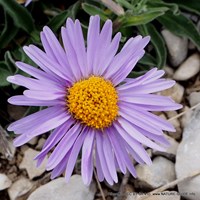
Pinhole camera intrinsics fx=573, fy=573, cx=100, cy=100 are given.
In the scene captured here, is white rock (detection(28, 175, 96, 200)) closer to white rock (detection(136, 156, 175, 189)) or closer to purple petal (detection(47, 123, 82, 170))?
white rock (detection(136, 156, 175, 189))

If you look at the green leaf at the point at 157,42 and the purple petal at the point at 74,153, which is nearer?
the purple petal at the point at 74,153

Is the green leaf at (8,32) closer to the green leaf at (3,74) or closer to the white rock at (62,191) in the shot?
the green leaf at (3,74)

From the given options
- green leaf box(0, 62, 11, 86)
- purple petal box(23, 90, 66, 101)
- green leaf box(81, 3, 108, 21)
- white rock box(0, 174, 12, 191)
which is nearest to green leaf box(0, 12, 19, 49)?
green leaf box(0, 62, 11, 86)

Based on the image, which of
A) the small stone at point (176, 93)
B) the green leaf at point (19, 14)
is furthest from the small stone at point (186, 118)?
the green leaf at point (19, 14)

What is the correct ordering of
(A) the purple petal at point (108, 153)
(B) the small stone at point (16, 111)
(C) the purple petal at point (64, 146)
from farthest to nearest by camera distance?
(B) the small stone at point (16, 111) < (A) the purple petal at point (108, 153) < (C) the purple petal at point (64, 146)

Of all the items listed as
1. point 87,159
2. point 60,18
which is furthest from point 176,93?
point 87,159

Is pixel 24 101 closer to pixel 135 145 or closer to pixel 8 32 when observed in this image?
pixel 135 145

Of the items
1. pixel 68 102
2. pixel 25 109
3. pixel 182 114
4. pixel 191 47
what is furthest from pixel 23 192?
pixel 191 47
